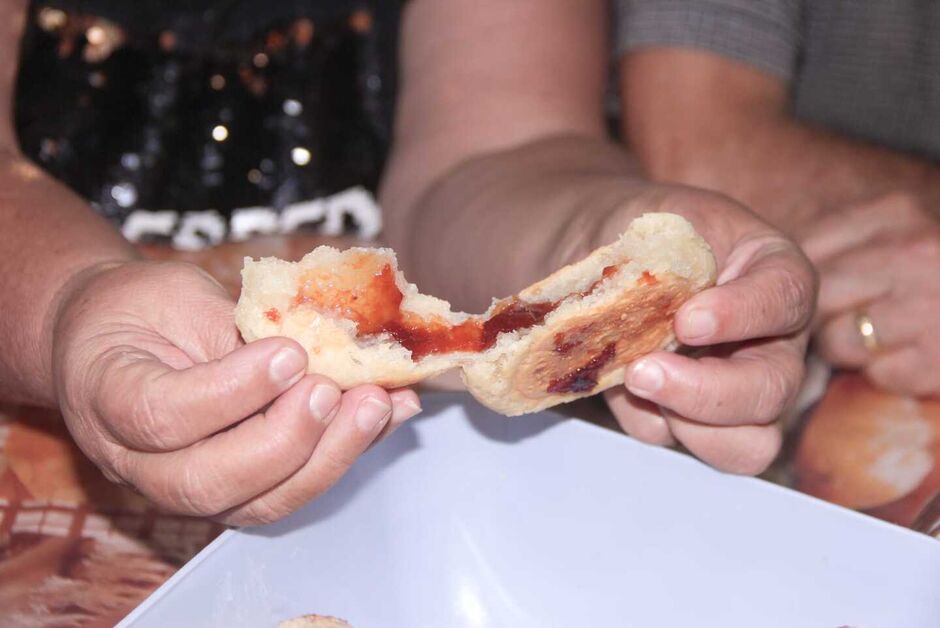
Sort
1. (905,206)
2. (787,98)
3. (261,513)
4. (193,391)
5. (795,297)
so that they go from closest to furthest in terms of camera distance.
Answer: (193,391) < (261,513) < (795,297) < (905,206) < (787,98)

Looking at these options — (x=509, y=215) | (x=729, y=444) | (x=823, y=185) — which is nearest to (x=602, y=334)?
(x=729, y=444)

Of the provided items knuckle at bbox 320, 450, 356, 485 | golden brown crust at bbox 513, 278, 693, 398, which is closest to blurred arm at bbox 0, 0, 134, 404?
knuckle at bbox 320, 450, 356, 485

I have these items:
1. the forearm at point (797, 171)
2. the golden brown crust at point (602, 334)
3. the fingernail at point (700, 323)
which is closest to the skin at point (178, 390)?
the golden brown crust at point (602, 334)

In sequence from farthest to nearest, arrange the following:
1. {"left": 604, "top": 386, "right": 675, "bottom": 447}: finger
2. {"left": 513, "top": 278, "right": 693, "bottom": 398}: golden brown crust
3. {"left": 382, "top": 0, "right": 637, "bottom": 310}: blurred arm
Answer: {"left": 382, "top": 0, "right": 637, "bottom": 310}: blurred arm
{"left": 604, "top": 386, "right": 675, "bottom": 447}: finger
{"left": 513, "top": 278, "right": 693, "bottom": 398}: golden brown crust

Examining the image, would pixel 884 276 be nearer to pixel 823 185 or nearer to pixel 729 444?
pixel 823 185

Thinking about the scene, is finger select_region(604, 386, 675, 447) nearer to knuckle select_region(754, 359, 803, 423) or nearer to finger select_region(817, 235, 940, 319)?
knuckle select_region(754, 359, 803, 423)

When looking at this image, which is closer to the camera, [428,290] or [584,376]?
[584,376]

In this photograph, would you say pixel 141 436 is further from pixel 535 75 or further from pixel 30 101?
pixel 535 75
